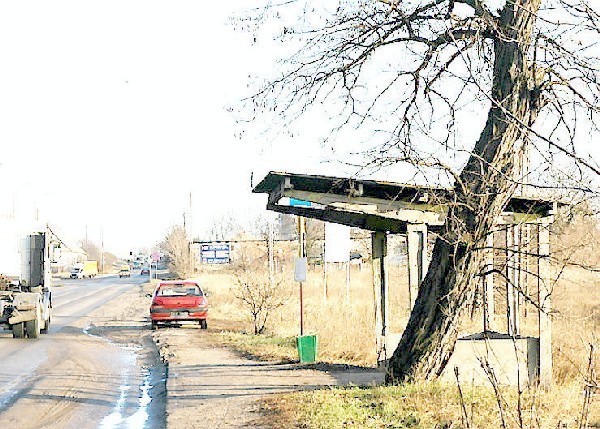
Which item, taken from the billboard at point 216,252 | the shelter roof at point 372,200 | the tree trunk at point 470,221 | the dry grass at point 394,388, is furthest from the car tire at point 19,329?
the billboard at point 216,252

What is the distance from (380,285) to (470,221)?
474 cm

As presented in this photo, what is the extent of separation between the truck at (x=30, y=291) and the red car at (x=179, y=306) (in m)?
3.28

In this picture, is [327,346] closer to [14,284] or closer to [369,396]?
[369,396]

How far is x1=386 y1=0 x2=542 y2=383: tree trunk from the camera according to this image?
1124cm

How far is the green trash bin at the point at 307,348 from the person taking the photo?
54.5 feet

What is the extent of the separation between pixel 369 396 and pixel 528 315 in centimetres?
1510

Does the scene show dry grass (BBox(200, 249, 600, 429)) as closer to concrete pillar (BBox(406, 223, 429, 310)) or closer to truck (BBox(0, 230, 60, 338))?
concrete pillar (BBox(406, 223, 429, 310))

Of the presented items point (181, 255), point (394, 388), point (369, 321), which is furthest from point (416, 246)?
point (181, 255)

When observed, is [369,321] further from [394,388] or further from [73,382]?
[394,388]

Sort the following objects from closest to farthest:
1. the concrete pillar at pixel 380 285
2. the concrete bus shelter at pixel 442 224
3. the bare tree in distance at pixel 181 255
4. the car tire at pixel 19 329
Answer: the concrete bus shelter at pixel 442 224
the concrete pillar at pixel 380 285
the car tire at pixel 19 329
the bare tree in distance at pixel 181 255

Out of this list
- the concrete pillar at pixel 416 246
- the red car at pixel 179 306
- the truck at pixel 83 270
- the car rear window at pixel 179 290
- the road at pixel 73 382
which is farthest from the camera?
the truck at pixel 83 270

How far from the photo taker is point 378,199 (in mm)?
14273

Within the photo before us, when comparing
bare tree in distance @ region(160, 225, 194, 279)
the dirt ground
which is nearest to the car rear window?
the dirt ground

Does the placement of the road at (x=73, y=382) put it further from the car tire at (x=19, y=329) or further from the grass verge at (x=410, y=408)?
the grass verge at (x=410, y=408)
